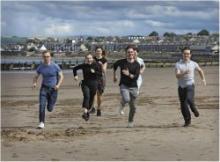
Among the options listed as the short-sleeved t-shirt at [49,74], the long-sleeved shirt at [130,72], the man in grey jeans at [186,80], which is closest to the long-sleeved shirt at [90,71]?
the short-sleeved t-shirt at [49,74]

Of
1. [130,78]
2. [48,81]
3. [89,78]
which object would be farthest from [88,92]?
[130,78]

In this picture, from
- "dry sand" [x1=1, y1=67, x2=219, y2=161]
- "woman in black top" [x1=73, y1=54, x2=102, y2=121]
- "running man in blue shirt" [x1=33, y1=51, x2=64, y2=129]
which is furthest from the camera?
"woman in black top" [x1=73, y1=54, x2=102, y2=121]

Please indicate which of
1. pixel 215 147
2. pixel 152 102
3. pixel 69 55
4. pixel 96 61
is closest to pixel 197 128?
pixel 215 147

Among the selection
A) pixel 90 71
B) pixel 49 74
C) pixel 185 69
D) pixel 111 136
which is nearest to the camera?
pixel 111 136

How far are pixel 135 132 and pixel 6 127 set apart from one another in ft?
9.09

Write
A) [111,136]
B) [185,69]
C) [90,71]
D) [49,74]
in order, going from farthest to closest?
[90,71] < [49,74] < [185,69] < [111,136]

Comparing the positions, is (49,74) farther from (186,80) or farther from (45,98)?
(186,80)

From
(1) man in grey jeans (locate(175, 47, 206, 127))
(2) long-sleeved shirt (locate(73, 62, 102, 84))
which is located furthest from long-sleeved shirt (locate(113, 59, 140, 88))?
(2) long-sleeved shirt (locate(73, 62, 102, 84))

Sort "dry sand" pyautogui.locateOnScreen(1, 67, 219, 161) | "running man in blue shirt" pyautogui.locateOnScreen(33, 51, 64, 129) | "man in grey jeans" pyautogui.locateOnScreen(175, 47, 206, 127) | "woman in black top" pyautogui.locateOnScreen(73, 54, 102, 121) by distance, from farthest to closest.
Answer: "woman in black top" pyautogui.locateOnScreen(73, 54, 102, 121) → "running man in blue shirt" pyautogui.locateOnScreen(33, 51, 64, 129) → "man in grey jeans" pyautogui.locateOnScreen(175, 47, 206, 127) → "dry sand" pyautogui.locateOnScreen(1, 67, 219, 161)

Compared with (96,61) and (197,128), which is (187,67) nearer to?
(197,128)

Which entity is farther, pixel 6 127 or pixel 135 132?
pixel 6 127

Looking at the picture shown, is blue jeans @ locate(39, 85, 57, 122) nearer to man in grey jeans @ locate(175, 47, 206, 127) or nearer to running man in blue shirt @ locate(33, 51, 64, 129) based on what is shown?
running man in blue shirt @ locate(33, 51, 64, 129)

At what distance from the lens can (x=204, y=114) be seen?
45.3 feet

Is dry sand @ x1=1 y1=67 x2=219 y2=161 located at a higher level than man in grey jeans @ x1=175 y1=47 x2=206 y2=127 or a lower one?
lower
